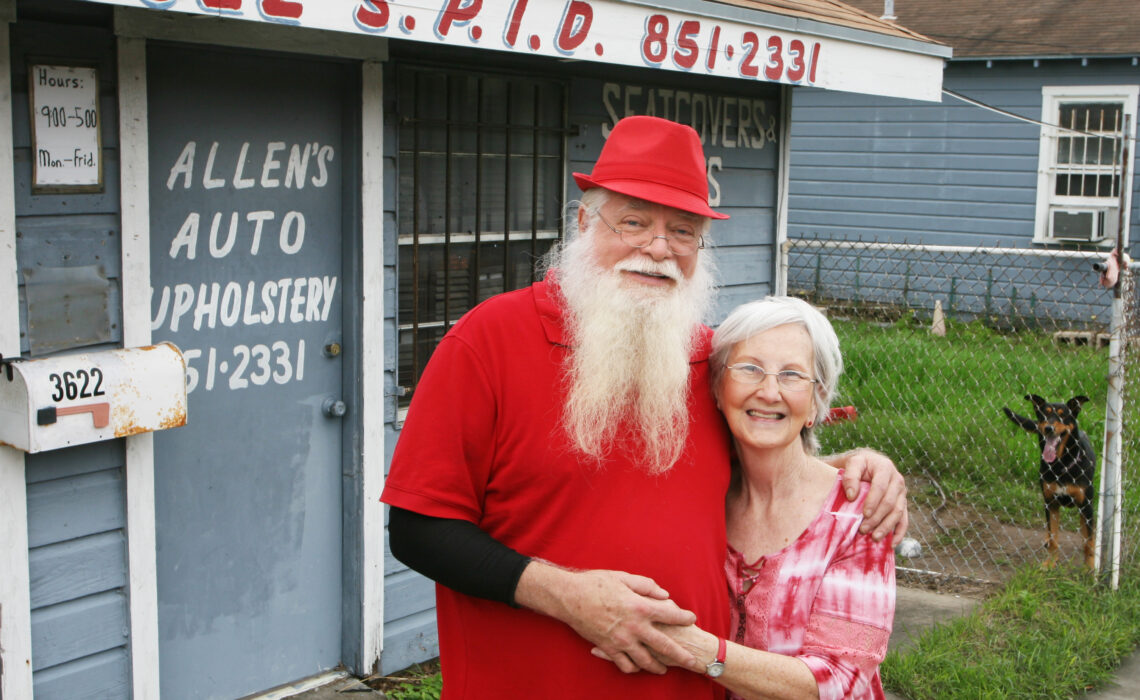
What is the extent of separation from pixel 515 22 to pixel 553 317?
1622 millimetres

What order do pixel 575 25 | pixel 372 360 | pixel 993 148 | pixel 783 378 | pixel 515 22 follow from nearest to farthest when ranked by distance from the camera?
pixel 783 378
pixel 515 22
pixel 575 25
pixel 372 360
pixel 993 148

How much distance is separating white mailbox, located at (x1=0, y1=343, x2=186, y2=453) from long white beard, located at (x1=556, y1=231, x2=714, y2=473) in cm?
153

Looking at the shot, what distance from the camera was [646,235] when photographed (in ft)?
7.82

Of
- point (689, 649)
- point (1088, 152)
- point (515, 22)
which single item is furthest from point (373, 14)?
point (1088, 152)

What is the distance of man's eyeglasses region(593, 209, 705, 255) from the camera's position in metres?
2.38

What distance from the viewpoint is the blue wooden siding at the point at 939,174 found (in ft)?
42.3

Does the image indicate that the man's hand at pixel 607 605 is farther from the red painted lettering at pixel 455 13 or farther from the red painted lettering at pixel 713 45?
the red painted lettering at pixel 713 45

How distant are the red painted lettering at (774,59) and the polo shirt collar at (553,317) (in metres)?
2.63

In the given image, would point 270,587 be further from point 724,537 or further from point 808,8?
point 808,8

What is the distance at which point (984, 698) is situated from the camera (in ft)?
14.0

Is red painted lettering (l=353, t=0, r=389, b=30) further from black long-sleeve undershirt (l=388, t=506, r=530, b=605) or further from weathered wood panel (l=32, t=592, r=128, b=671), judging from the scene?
weathered wood panel (l=32, t=592, r=128, b=671)

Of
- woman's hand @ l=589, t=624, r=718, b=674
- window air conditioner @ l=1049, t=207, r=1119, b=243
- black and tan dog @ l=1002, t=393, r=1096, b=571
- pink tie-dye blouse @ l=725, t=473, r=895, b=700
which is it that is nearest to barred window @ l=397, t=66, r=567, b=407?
pink tie-dye blouse @ l=725, t=473, r=895, b=700

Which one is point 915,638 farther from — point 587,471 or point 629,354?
point 587,471

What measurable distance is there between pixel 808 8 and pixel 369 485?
3073mm
